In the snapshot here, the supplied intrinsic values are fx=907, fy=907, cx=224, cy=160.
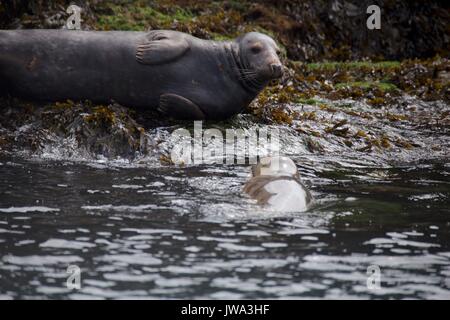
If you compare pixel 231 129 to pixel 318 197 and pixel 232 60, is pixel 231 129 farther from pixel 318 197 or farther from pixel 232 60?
pixel 318 197

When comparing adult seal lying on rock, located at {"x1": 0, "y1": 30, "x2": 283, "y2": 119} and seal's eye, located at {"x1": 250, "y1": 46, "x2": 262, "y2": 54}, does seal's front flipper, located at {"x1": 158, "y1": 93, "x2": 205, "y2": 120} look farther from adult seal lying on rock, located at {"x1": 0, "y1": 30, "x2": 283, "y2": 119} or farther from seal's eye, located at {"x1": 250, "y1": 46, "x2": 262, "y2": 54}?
seal's eye, located at {"x1": 250, "y1": 46, "x2": 262, "y2": 54}

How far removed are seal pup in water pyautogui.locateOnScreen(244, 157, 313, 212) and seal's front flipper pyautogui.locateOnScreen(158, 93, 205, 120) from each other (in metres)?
1.73

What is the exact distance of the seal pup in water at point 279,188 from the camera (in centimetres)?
712

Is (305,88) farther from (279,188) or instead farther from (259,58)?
(279,188)

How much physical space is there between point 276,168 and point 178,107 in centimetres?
196

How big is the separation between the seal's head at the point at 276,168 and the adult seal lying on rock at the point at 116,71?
167 cm

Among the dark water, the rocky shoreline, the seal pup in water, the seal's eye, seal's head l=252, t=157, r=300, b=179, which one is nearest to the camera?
the dark water

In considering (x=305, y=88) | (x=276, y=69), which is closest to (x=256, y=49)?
(x=276, y=69)

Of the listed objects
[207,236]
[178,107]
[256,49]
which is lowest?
[207,236]

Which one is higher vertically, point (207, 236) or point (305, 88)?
point (305, 88)

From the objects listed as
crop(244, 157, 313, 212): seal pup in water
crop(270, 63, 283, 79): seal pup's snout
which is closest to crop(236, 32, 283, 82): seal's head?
crop(270, 63, 283, 79): seal pup's snout

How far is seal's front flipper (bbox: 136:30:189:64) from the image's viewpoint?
9.72m

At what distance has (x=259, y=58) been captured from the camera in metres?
9.97
